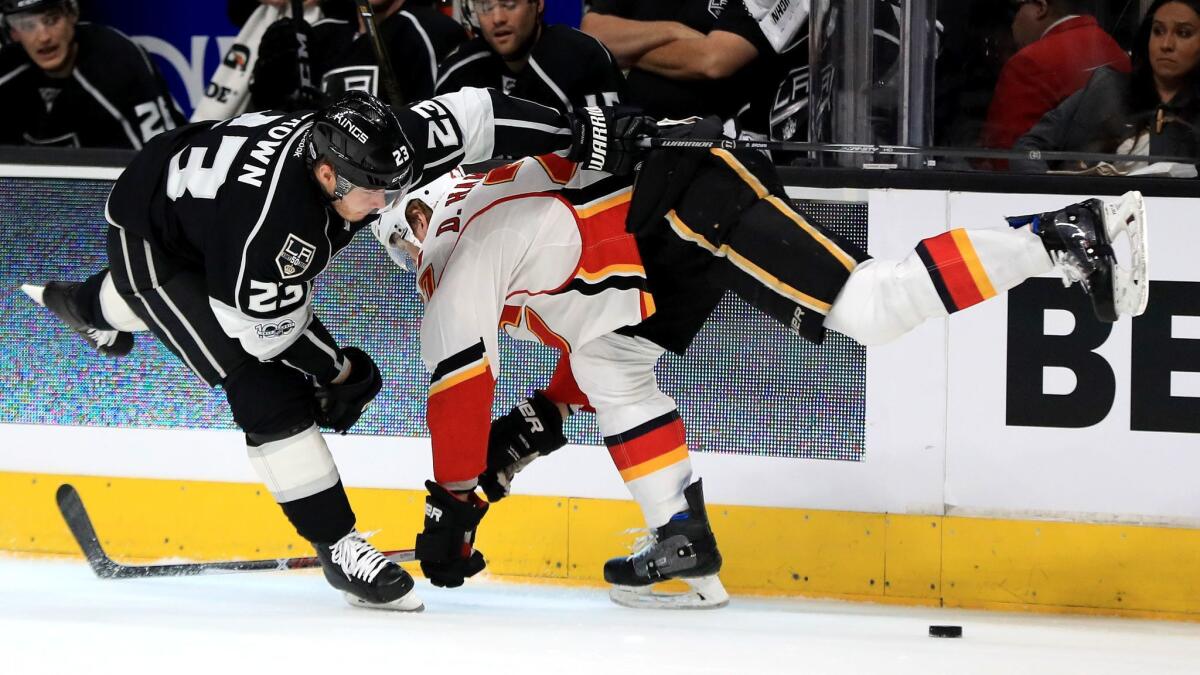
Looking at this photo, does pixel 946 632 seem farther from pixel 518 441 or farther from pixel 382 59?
pixel 382 59

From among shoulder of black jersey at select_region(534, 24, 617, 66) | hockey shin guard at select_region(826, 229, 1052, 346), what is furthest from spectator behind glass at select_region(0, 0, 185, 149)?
hockey shin guard at select_region(826, 229, 1052, 346)

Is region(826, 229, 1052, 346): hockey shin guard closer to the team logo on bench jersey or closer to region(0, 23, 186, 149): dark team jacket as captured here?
the team logo on bench jersey

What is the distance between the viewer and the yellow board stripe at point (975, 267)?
2650 millimetres

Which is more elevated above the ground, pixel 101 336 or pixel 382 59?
pixel 382 59

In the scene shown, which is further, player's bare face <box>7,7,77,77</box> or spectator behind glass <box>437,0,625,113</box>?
player's bare face <box>7,7,77,77</box>

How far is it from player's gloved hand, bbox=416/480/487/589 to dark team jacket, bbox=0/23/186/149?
1.69 meters

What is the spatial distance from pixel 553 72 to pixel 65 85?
1.44 meters

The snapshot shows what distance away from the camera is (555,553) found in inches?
139

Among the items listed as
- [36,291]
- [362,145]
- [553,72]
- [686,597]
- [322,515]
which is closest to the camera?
[362,145]

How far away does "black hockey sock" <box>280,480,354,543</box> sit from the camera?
2975 mm

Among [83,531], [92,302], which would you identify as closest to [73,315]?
[92,302]

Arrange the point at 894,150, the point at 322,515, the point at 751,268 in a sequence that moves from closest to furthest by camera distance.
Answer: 1. the point at 751,268
2. the point at 322,515
3. the point at 894,150

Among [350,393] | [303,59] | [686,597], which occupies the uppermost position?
[303,59]

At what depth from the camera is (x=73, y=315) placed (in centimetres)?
333
